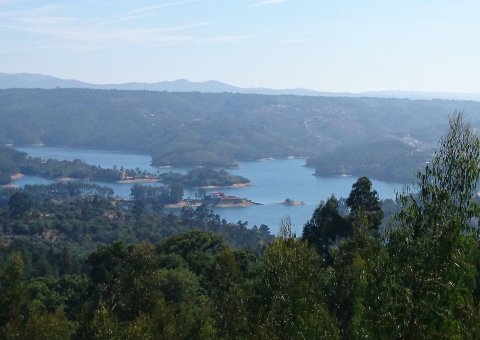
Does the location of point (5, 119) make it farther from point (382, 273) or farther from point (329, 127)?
point (382, 273)

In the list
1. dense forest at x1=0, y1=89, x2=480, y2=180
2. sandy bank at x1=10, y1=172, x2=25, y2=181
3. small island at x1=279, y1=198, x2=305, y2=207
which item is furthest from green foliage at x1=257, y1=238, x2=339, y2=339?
sandy bank at x1=10, y1=172, x2=25, y2=181

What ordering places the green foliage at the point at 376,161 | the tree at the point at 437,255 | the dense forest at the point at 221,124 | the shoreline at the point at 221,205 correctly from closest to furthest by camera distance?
the tree at the point at 437,255
the shoreline at the point at 221,205
the green foliage at the point at 376,161
the dense forest at the point at 221,124

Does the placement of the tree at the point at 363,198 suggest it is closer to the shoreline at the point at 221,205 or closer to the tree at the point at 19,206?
the tree at the point at 19,206

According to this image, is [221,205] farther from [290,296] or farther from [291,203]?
[290,296]

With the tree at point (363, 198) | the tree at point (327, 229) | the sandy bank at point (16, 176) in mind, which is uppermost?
the tree at point (363, 198)

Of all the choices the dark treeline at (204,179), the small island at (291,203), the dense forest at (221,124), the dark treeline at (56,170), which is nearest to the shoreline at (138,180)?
the dark treeline at (56,170)

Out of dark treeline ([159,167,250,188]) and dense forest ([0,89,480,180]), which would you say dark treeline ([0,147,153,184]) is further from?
dense forest ([0,89,480,180])

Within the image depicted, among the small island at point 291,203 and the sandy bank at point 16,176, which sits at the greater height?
the small island at point 291,203

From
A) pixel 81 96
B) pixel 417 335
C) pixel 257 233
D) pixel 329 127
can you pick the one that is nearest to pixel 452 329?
pixel 417 335
